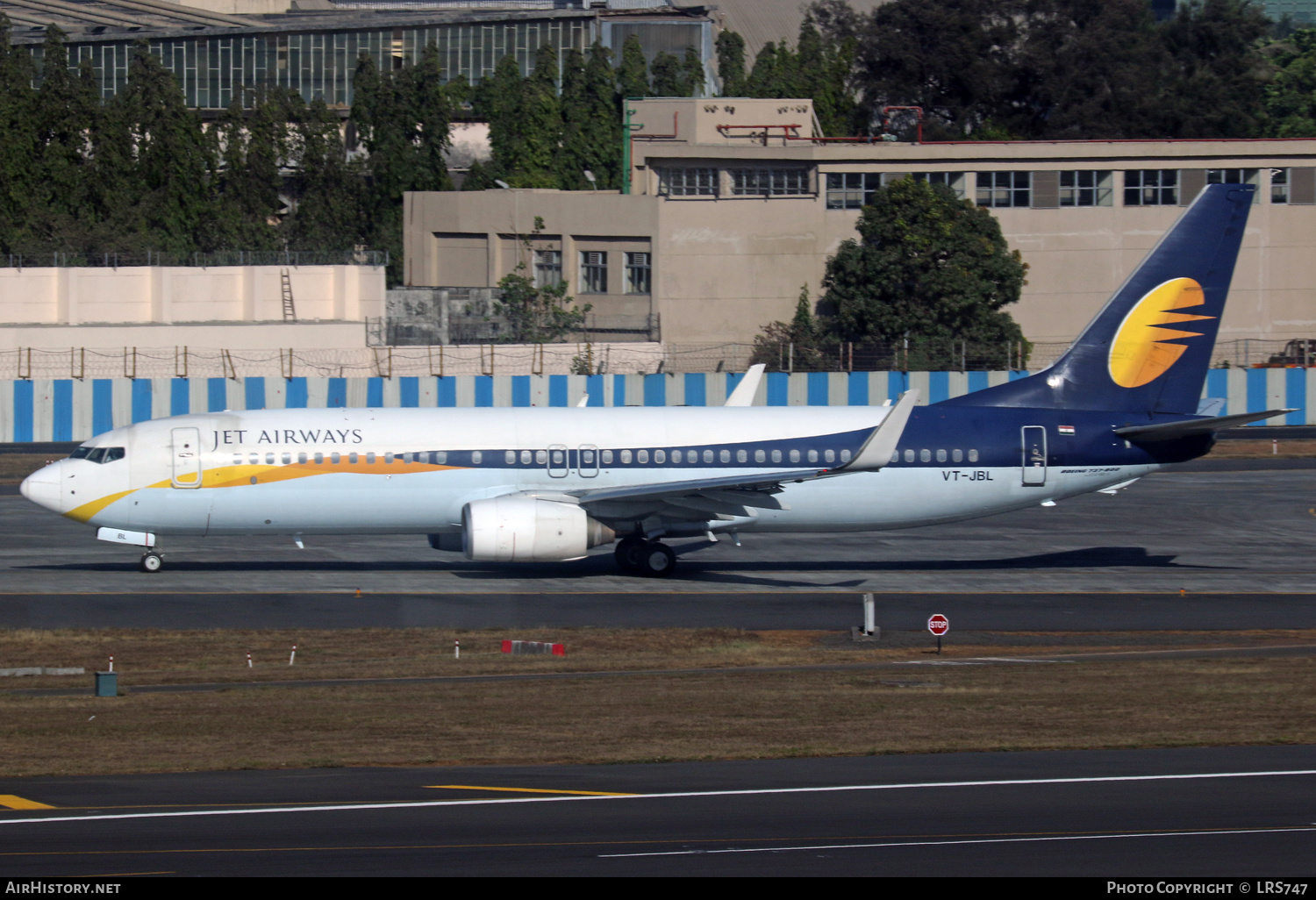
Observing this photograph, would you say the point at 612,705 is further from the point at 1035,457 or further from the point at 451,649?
the point at 1035,457

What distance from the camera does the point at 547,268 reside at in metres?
98.5

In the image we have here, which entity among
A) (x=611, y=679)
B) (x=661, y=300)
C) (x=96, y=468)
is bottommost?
(x=611, y=679)

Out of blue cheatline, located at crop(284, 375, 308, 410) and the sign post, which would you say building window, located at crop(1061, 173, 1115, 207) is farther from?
the sign post

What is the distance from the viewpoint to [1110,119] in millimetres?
123875

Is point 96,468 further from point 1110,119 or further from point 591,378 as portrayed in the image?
point 1110,119

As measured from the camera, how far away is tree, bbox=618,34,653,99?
125m

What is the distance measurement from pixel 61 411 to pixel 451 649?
45.7m

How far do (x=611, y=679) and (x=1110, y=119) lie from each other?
4369 inches

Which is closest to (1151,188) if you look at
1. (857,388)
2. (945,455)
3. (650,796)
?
(857,388)

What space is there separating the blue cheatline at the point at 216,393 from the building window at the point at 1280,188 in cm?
6177

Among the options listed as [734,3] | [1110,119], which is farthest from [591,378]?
[734,3]

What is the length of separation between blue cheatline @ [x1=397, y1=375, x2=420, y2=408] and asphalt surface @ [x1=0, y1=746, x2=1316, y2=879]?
169 ft

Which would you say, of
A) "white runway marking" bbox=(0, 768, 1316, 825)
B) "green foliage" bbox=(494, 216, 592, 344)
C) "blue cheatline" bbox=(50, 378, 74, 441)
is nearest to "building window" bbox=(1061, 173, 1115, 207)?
"green foliage" bbox=(494, 216, 592, 344)

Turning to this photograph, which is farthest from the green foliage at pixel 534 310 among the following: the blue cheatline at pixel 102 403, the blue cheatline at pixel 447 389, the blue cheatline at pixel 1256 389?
the blue cheatline at pixel 1256 389
